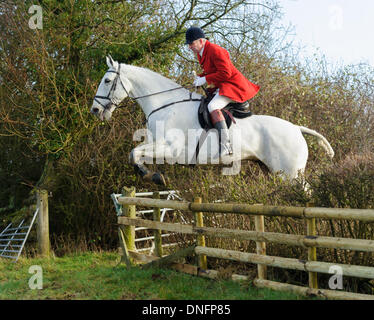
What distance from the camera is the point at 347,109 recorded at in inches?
459

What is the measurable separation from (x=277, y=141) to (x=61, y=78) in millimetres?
4241

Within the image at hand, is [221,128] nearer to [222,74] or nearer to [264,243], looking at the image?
[222,74]

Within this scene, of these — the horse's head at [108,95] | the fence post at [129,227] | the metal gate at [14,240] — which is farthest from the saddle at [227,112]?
the metal gate at [14,240]

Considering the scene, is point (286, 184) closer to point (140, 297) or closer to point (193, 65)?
point (140, 297)

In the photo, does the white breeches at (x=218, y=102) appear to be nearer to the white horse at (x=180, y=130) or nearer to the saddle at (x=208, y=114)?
the saddle at (x=208, y=114)

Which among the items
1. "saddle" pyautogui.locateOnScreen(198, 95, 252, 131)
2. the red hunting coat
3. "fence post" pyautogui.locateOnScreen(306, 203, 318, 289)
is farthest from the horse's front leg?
"fence post" pyautogui.locateOnScreen(306, 203, 318, 289)

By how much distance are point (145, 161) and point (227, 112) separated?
142 centimetres

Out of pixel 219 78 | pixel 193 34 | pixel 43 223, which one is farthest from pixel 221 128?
pixel 43 223

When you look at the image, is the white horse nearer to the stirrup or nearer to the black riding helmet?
the stirrup

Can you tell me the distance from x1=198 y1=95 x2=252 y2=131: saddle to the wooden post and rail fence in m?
1.28

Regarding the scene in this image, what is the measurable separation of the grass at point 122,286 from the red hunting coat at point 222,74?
2662 mm

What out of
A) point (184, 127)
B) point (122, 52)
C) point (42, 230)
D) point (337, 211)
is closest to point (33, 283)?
point (42, 230)

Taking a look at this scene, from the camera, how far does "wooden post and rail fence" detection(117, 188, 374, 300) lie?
3.83m

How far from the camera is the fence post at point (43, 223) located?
758 centimetres
